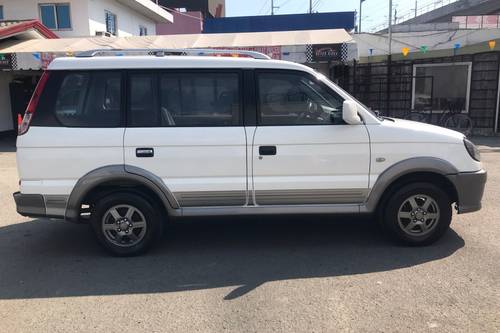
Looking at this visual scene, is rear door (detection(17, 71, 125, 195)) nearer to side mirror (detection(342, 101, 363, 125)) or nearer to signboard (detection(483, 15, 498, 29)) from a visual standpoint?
side mirror (detection(342, 101, 363, 125))

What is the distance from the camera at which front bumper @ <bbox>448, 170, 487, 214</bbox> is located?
4.84 meters

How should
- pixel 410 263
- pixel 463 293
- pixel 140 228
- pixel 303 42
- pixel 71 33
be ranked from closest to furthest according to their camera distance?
pixel 463 293
pixel 410 263
pixel 140 228
pixel 303 42
pixel 71 33

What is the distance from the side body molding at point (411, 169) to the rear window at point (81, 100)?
278cm

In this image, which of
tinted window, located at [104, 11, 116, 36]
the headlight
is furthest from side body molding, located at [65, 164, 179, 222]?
tinted window, located at [104, 11, 116, 36]

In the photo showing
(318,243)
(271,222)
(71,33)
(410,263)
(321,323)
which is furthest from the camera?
(71,33)

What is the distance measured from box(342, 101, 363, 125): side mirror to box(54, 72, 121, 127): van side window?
2.30m

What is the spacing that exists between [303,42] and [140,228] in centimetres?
1182

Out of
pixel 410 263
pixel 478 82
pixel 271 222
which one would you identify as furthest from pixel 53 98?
pixel 478 82

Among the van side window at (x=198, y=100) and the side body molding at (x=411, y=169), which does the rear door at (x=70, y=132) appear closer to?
the van side window at (x=198, y=100)

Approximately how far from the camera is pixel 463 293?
391cm

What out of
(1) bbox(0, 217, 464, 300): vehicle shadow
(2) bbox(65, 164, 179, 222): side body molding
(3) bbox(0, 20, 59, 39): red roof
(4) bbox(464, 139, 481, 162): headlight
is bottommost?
(1) bbox(0, 217, 464, 300): vehicle shadow

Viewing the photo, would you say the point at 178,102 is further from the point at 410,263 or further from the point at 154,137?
the point at 410,263

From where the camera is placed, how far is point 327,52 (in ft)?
48.3

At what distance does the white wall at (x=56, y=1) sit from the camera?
20156 mm
